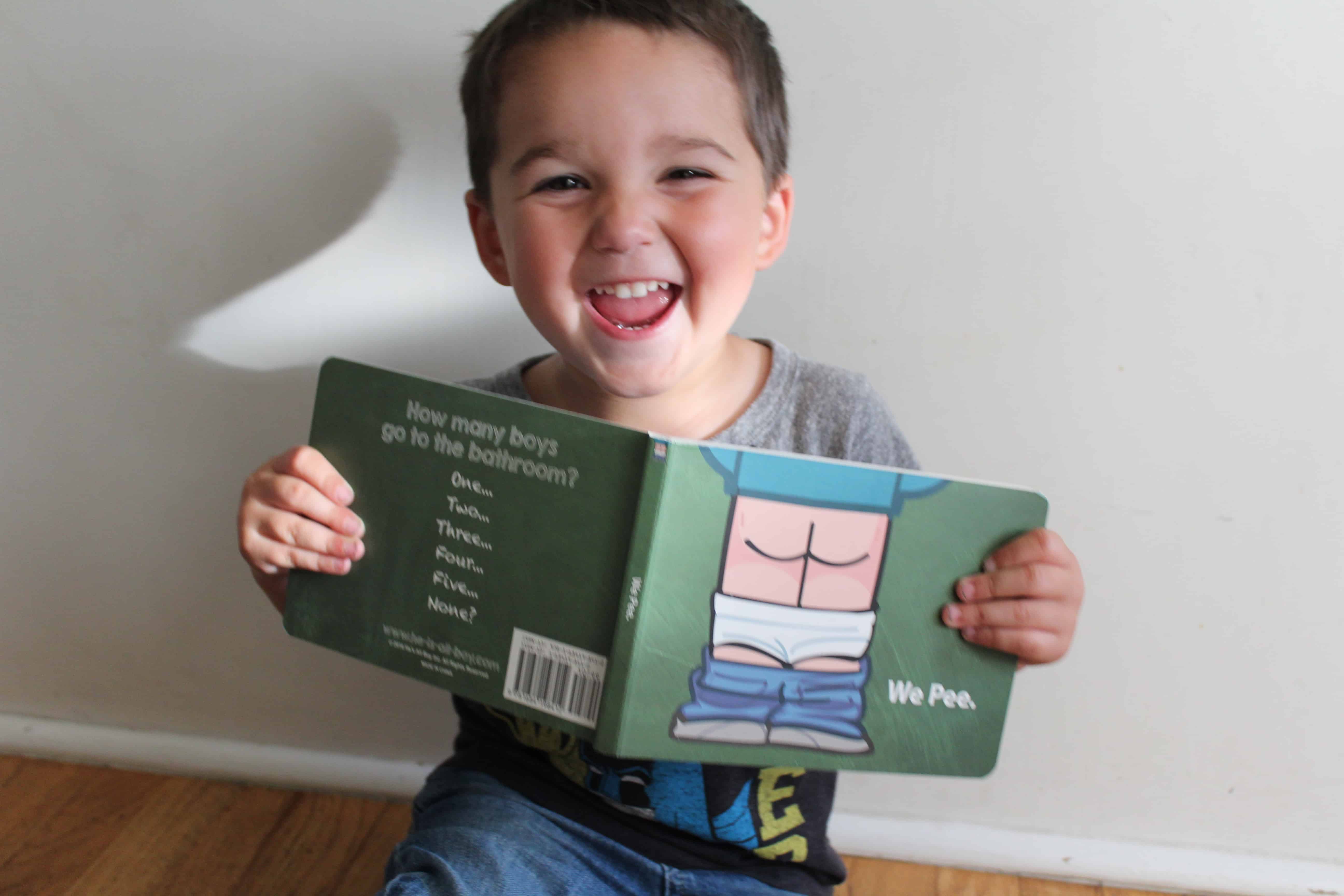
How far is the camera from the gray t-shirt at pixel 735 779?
818 mm

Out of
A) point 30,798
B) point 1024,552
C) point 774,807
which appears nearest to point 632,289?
point 1024,552

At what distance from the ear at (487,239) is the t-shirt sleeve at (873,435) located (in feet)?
1.05

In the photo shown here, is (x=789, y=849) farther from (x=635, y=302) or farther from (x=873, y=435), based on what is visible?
(x=635, y=302)

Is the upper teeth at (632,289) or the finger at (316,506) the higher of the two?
the upper teeth at (632,289)

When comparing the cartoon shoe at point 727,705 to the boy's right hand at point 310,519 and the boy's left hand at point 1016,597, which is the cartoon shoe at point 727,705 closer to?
the boy's left hand at point 1016,597

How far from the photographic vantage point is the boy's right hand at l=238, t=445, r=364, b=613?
0.70 m

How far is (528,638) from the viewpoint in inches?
26.1

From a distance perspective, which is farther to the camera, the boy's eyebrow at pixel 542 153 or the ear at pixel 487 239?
the ear at pixel 487 239

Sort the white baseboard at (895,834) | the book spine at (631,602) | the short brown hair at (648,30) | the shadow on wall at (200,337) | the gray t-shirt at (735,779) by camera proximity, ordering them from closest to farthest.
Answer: the book spine at (631,602)
the short brown hair at (648,30)
the gray t-shirt at (735,779)
the shadow on wall at (200,337)
the white baseboard at (895,834)

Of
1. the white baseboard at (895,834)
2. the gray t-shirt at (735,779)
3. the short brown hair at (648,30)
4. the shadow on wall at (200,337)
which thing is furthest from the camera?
the white baseboard at (895,834)

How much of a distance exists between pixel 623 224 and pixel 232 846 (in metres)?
0.83

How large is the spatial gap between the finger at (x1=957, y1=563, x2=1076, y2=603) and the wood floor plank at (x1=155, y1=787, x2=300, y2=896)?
74cm

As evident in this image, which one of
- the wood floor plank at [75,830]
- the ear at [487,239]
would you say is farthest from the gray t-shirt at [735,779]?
the wood floor plank at [75,830]

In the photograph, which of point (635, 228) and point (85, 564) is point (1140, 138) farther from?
point (85, 564)
